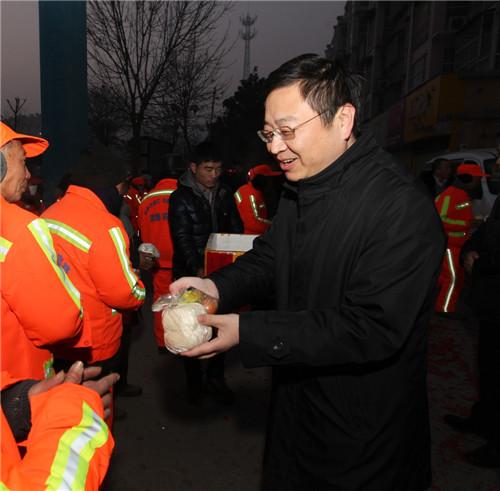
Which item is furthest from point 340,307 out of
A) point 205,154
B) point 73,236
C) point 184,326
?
point 205,154

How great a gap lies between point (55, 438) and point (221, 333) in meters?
0.64

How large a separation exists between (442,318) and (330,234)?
5834mm

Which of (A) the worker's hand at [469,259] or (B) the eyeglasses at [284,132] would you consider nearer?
(B) the eyeglasses at [284,132]

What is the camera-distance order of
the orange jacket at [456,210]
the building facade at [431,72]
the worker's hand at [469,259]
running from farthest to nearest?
the building facade at [431,72] → the orange jacket at [456,210] → the worker's hand at [469,259]

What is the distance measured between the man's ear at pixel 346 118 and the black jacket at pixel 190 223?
281cm

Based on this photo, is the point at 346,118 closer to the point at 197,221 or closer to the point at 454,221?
the point at 197,221

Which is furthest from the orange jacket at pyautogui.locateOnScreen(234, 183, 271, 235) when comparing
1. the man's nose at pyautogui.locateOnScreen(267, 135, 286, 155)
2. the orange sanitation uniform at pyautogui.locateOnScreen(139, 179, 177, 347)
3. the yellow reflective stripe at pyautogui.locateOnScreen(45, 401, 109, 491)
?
the yellow reflective stripe at pyautogui.locateOnScreen(45, 401, 109, 491)

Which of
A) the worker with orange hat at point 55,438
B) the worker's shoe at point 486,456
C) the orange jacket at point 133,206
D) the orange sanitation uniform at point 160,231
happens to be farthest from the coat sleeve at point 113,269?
the orange jacket at point 133,206

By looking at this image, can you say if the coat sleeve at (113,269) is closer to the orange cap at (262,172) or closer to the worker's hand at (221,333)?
the worker's hand at (221,333)

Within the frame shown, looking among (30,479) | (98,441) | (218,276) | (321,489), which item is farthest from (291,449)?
(30,479)

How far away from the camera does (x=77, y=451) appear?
42.0 inches

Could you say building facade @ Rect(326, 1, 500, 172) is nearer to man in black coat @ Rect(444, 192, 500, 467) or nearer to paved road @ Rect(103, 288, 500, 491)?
man in black coat @ Rect(444, 192, 500, 467)

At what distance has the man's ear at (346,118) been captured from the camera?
67.1 inches

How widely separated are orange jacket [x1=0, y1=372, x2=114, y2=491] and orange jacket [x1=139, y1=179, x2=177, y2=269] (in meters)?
3.92
